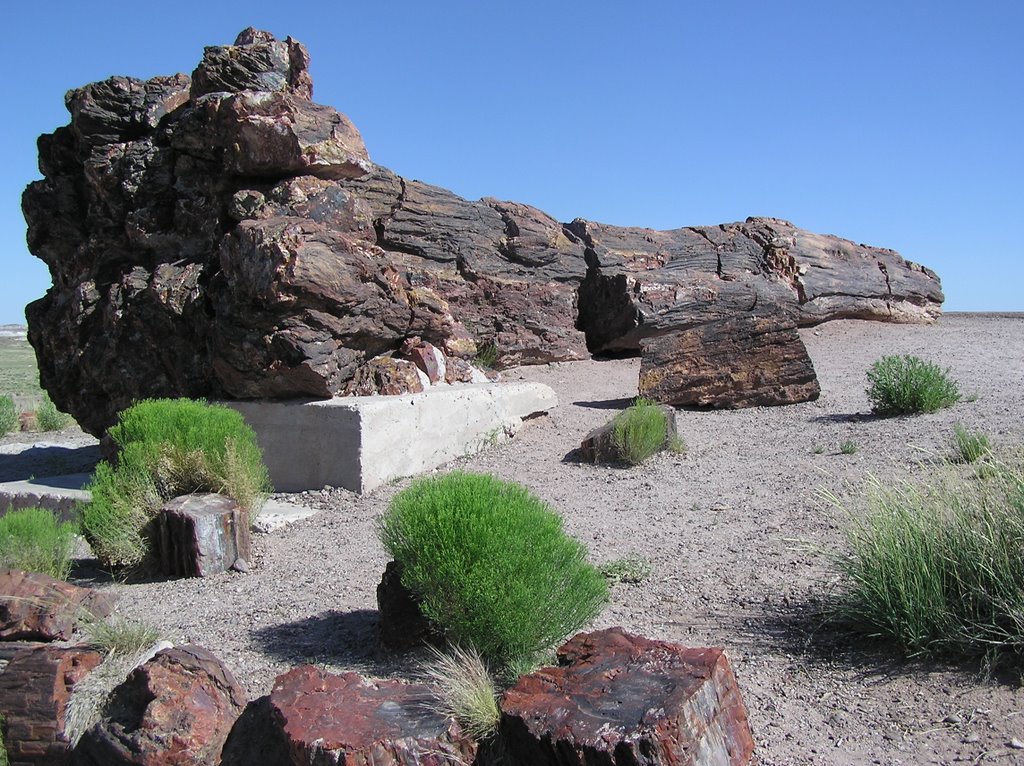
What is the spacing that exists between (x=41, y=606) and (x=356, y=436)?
3.23 meters

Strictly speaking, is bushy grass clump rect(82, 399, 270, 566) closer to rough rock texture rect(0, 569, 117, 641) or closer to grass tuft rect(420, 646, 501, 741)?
rough rock texture rect(0, 569, 117, 641)

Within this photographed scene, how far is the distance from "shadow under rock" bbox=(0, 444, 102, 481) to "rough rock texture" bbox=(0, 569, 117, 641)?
5494 millimetres

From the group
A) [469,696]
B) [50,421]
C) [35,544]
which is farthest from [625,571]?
[50,421]

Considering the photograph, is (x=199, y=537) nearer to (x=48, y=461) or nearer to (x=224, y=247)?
(x=224, y=247)

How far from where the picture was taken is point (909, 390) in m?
8.80

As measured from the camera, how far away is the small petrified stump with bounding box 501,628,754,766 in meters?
2.95

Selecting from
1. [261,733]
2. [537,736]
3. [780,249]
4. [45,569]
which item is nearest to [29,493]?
[45,569]

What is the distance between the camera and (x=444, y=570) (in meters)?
3.90

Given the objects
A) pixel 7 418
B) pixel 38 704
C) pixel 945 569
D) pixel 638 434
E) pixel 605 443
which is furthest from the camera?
pixel 7 418

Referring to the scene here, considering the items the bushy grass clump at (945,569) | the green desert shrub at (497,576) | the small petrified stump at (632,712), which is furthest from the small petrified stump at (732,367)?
the small petrified stump at (632,712)

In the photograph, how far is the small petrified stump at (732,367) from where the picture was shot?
1016 centimetres

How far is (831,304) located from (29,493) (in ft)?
41.8

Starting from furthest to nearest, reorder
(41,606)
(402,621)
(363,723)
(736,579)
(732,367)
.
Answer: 1. (732,367)
2. (736,579)
3. (41,606)
4. (402,621)
5. (363,723)

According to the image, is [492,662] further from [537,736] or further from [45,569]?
[45,569]
